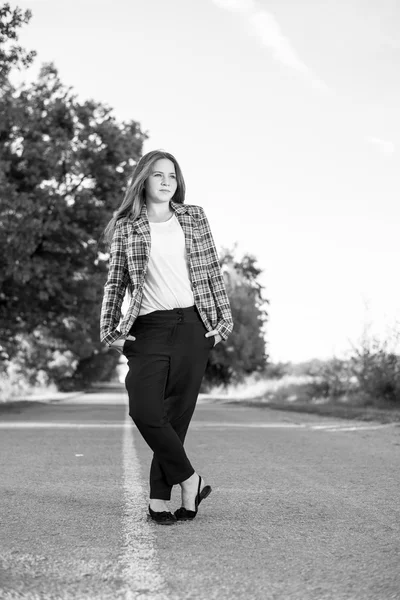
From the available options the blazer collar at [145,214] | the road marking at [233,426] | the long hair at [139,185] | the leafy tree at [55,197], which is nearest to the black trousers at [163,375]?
the blazer collar at [145,214]

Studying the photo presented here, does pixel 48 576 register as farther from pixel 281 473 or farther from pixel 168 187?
pixel 281 473

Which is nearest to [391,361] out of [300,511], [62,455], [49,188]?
[49,188]

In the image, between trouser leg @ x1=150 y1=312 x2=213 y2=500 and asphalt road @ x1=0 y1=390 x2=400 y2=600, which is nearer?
asphalt road @ x1=0 y1=390 x2=400 y2=600

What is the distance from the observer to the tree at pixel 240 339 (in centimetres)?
5681

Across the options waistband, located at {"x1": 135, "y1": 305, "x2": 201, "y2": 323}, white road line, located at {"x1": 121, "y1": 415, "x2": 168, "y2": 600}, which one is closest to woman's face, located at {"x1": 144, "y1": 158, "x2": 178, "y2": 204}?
waistband, located at {"x1": 135, "y1": 305, "x2": 201, "y2": 323}

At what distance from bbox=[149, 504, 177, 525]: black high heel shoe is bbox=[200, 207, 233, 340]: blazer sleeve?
1.09 m

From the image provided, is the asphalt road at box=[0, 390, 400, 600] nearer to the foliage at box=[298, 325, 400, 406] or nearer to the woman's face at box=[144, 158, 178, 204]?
the woman's face at box=[144, 158, 178, 204]

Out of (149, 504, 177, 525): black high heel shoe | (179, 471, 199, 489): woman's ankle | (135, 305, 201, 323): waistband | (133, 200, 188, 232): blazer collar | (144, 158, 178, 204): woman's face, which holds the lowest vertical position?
(149, 504, 177, 525): black high heel shoe

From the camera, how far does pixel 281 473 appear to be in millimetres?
7648

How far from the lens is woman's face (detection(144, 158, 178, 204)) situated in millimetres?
5426

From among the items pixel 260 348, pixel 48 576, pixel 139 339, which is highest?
pixel 260 348

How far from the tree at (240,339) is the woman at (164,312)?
49695 mm

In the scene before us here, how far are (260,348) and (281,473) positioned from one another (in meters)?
51.0

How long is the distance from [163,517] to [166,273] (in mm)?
1424
